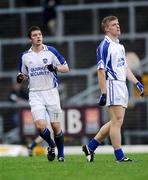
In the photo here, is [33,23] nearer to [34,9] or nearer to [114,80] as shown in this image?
[34,9]

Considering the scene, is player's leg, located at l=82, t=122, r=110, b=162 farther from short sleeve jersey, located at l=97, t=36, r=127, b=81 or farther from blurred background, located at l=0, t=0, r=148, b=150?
blurred background, located at l=0, t=0, r=148, b=150

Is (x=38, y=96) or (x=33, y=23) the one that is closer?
(x=38, y=96)

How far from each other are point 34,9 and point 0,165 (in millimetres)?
13497

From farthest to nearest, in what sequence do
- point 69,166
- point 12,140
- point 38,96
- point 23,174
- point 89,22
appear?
1. point 89,22
2. point 12,140
3. point 38,96
4. point 69,166
5. point 23,174

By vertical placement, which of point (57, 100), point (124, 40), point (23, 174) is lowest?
point (23, 174)

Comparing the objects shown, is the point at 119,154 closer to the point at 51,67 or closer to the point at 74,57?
the point at 51,67

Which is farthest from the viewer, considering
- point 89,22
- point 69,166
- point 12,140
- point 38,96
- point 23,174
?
point 89,22

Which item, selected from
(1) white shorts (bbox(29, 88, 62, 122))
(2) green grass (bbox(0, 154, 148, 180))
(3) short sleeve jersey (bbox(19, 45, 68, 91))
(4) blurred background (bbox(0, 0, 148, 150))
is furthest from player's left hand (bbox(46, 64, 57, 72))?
(4) blurred background (bbox(0, 0, 148, 150))

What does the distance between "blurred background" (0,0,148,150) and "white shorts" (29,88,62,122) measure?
8086 mm

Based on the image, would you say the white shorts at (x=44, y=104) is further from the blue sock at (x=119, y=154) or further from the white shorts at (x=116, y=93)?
the blue sock at (x=119, y=154)

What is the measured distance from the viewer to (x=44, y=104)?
1631cm

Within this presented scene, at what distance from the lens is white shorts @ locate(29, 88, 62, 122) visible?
640 inches

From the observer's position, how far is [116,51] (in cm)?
1540

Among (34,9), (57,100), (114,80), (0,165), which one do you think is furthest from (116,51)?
(34,9)
